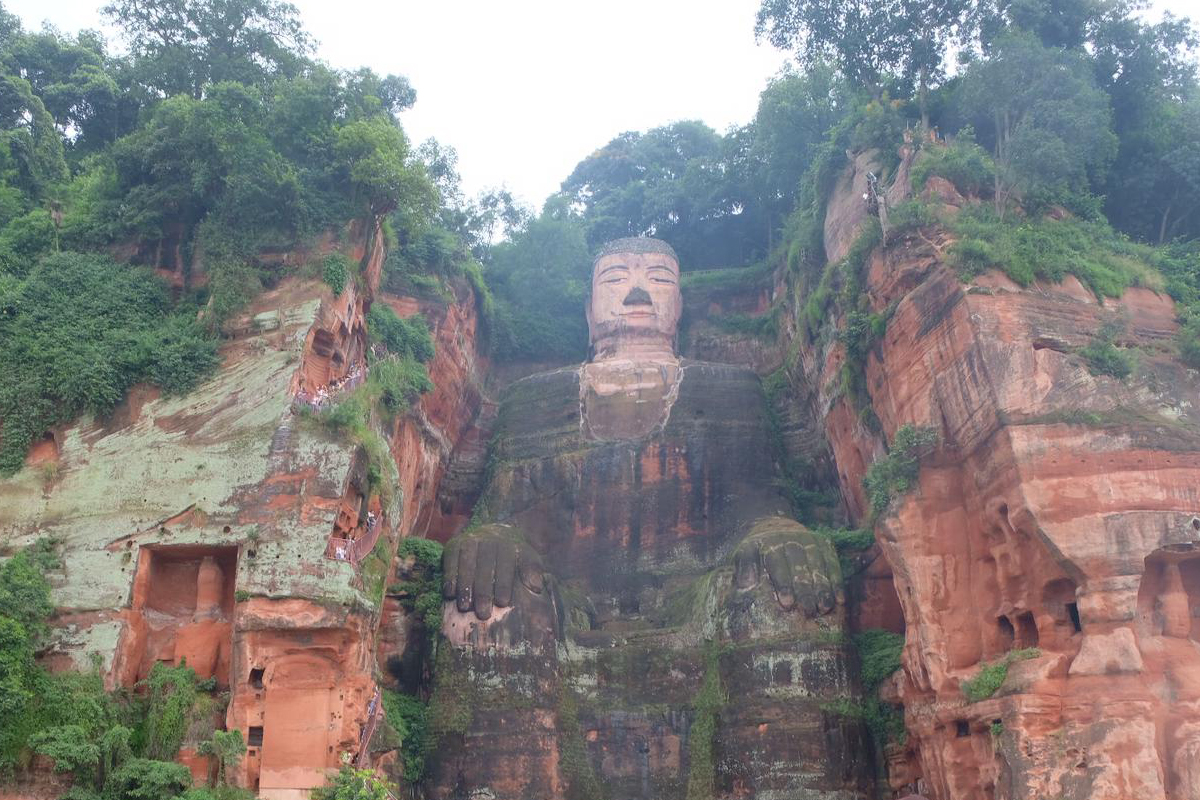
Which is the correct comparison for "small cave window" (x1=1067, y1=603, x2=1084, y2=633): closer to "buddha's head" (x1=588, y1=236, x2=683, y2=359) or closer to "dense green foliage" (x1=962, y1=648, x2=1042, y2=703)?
"dense green foliage" (x1=962, y1=648, x2=1042, y2=703)

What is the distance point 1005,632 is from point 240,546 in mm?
11601

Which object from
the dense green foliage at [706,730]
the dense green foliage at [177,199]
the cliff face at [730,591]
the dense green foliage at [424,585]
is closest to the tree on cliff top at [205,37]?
the dense green foliage at [177,199]

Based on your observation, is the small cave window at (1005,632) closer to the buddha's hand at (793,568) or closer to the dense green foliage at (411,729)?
the buddha's hand at (793,568)

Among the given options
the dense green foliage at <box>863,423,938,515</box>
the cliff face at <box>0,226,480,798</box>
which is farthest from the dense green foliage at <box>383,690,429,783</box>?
the dense green foliage at <box>863,423,938,515</box>

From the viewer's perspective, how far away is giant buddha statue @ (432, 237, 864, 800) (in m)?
18.7

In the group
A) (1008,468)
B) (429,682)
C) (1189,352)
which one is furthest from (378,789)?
(1189,352)

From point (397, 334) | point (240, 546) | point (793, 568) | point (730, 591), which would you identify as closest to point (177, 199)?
point (397, 334)

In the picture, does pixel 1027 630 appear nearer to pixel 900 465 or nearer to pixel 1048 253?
pixel 900 465

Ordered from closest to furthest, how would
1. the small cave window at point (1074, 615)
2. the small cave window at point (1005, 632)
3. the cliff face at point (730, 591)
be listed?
the cliff face at point (730, 591) → the small cave window at point (1074, 615) → the small cave window at point (1005, 632)

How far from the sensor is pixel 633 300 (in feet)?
98.8

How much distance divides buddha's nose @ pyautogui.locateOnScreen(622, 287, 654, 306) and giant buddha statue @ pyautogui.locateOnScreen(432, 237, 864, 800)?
13.9ft

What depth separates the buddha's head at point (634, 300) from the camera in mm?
29844

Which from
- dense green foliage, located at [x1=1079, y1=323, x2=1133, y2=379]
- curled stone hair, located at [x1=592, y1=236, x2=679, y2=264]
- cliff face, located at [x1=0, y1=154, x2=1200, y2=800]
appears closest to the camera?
cliff face, located at [x1=0, y1=154, x2=1200, y2=800]

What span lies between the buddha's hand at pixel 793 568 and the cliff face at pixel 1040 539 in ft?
3.72
